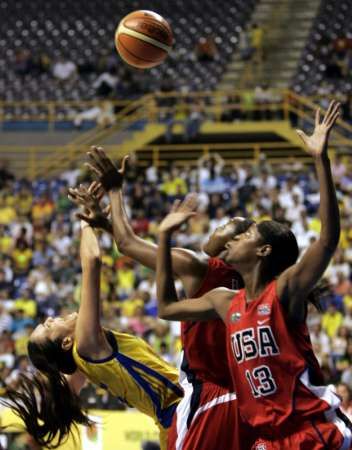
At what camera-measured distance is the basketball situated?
24.7ft

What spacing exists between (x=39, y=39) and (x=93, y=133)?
470 centimetres

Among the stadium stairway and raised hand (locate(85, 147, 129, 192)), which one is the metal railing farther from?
raised hand (locate(85, 147, 129, 192))

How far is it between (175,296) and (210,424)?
82 centimetres

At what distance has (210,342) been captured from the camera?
557 centimetres

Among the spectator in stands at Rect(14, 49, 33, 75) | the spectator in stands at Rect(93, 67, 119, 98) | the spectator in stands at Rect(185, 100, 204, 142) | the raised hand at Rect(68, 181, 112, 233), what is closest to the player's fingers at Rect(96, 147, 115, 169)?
the raised hand at Rect(68, 181, 112, 233)

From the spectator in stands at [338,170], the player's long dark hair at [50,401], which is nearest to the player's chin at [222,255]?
the player's long dark hair at [50,401]

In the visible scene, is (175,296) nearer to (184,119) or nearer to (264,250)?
(264,250)

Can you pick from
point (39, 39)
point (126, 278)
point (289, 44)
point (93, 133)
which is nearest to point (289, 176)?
point (126, 278)

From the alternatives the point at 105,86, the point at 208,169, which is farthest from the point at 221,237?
the point at 105,86

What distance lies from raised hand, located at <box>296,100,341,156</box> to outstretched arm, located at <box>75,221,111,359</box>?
1.46 m

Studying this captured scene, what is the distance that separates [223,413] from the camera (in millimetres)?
5559

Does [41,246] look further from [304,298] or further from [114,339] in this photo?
[304,298]

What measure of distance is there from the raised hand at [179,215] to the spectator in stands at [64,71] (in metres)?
19.3

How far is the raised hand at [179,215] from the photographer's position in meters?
4.97
